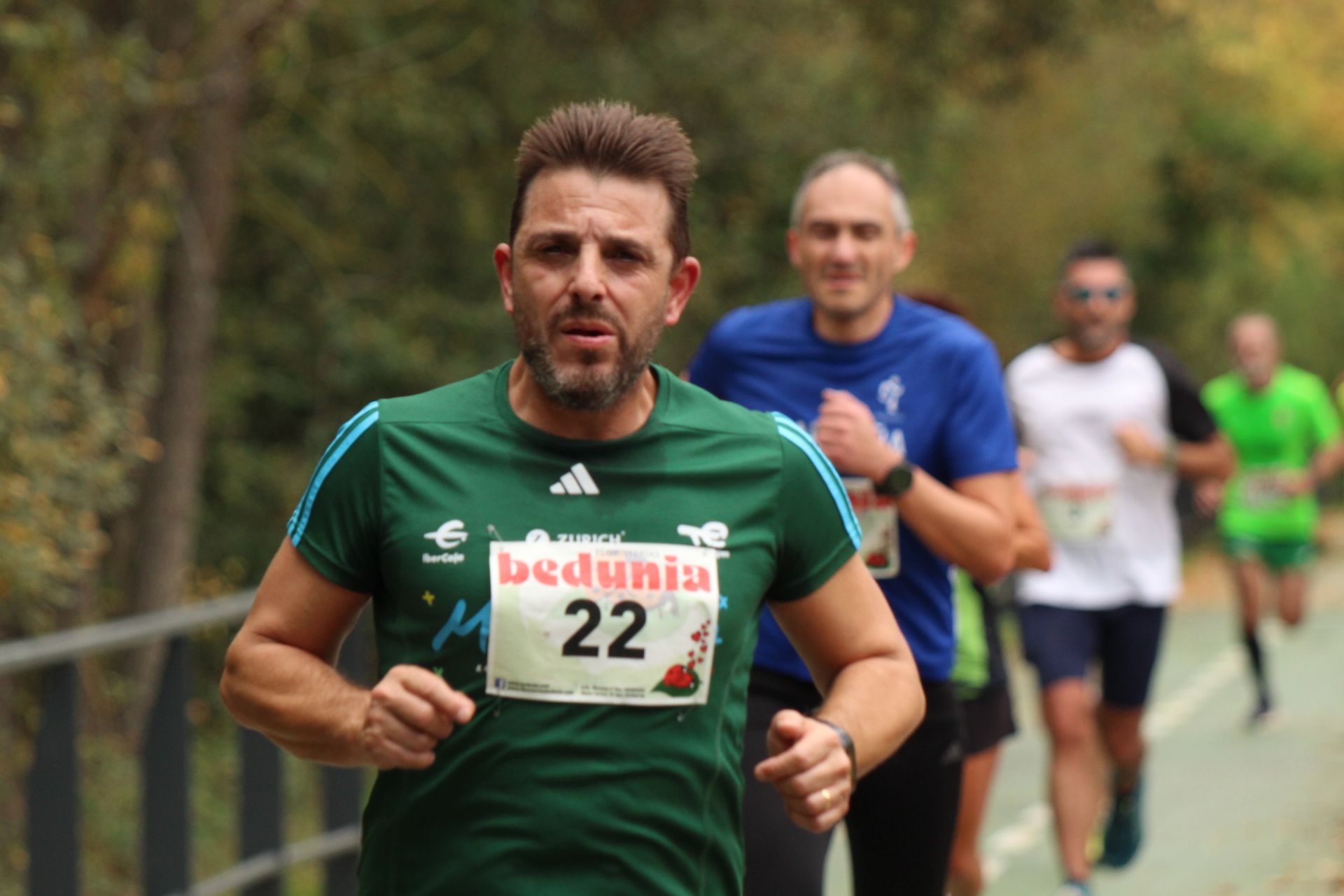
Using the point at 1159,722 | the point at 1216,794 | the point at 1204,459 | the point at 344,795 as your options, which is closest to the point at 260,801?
the point at 344,795

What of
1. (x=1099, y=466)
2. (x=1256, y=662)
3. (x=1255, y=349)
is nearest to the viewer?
(x=1099, y=466)

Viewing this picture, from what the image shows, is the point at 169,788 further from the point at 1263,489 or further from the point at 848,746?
the point at 1263,489

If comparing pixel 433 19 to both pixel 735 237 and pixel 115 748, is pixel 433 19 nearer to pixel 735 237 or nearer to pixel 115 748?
pixel 735 237

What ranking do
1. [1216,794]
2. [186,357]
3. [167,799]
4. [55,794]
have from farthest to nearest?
[186,357], [1216,794], [167,799], [55,794]

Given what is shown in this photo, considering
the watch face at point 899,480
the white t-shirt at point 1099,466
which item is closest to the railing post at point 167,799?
the watch face at point 899,480

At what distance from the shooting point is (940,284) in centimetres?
2528

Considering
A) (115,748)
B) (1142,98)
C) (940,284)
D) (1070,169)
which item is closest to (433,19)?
(115,748)

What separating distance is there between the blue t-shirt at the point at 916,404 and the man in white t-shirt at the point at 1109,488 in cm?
341

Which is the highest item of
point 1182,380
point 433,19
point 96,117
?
point 433,19

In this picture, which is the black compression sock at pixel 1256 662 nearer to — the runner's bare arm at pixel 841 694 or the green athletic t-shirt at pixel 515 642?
the runner's bare arm at pixel 841 694

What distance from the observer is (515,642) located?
335 cm

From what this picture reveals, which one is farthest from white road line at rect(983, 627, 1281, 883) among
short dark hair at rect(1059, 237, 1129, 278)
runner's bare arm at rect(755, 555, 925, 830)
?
runner's bare arm at rect(755, 555, 925, 830)

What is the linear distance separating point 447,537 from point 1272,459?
43.1 feet

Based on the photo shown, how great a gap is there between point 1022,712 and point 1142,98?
46.5ft
